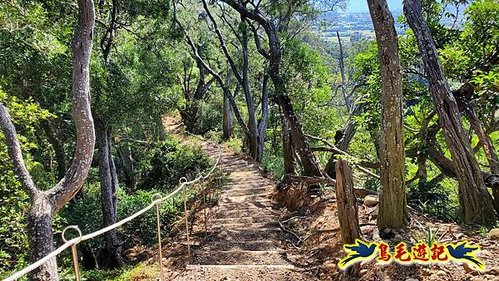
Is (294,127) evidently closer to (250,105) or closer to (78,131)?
(78,131)

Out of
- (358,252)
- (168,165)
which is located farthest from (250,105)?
(358,252)

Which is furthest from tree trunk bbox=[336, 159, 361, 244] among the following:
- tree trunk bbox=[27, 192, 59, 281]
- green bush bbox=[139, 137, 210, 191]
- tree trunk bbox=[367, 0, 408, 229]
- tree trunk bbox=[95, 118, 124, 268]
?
green bush bbox=[139, 137, 210, 191]

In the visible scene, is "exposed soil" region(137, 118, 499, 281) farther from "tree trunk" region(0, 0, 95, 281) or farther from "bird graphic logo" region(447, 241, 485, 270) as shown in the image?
"tree trunk" region(0, 0, 95, 281)

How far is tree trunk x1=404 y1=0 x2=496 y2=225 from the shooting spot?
13.6 ft

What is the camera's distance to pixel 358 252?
3.69 metres

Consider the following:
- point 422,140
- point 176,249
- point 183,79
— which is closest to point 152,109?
point 176,249

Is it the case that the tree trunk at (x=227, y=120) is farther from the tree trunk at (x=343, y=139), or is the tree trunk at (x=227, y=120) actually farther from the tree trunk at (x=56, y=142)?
the tree trunk at (x=343, y=139)

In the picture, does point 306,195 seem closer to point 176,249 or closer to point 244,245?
point 244,245

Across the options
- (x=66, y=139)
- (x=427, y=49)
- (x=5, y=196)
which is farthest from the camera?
(x=66, y=139)

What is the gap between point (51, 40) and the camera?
552 centimetres

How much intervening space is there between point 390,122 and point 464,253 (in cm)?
139

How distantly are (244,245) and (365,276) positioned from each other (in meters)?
2.33

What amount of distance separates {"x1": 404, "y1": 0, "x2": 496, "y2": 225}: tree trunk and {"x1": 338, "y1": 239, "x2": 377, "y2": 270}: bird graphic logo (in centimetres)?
143

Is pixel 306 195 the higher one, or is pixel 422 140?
pixel 422 140
